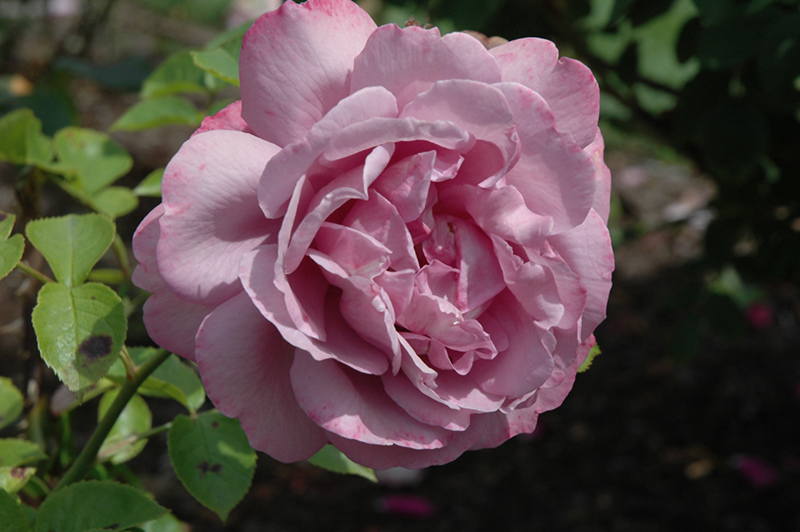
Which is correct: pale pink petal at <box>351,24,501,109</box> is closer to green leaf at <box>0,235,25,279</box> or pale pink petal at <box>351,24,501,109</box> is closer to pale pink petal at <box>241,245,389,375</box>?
pale pink petal at <box>241,245,389,375</box>


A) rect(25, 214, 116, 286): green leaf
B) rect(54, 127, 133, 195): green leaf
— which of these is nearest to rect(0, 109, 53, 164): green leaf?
rect(54, 127, 133, 195): green leaf

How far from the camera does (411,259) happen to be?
50 centimetres

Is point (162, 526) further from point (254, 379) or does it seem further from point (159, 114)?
point (159, 114)

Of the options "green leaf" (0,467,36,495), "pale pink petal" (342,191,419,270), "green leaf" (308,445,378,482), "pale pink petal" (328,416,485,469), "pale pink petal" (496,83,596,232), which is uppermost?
"pale pink petal" (496,83,596,232)

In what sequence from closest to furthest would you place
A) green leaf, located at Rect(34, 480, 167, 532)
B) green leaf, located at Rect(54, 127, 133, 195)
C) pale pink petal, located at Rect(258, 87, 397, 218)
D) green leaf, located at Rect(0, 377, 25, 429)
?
pale pink petal, located at Rect(258, 87, 397, 218)
green leaf, located at Rect(34, 480, 167, 532)
green leaf, located at Rect(0, 377, 25, 429)
green leaf, located at Rect(54, 127, 133, 195)

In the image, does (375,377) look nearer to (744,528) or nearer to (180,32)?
(744,528)

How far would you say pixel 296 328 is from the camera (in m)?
0.45

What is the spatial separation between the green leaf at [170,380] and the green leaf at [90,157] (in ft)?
0.93

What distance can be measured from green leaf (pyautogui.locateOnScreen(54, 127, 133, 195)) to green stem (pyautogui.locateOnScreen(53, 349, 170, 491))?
417mm

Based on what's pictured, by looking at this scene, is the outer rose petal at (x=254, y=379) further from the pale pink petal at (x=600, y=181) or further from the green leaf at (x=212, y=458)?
the pale pink petal at (x=600, y=181)

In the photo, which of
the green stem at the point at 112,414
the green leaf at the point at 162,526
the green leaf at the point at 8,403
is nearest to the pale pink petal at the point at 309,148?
the green stem at the point at 112,414

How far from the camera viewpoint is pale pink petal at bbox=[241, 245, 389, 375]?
440 millimetres

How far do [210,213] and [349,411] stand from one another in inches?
6.8

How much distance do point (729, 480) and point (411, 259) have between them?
1741 mm
